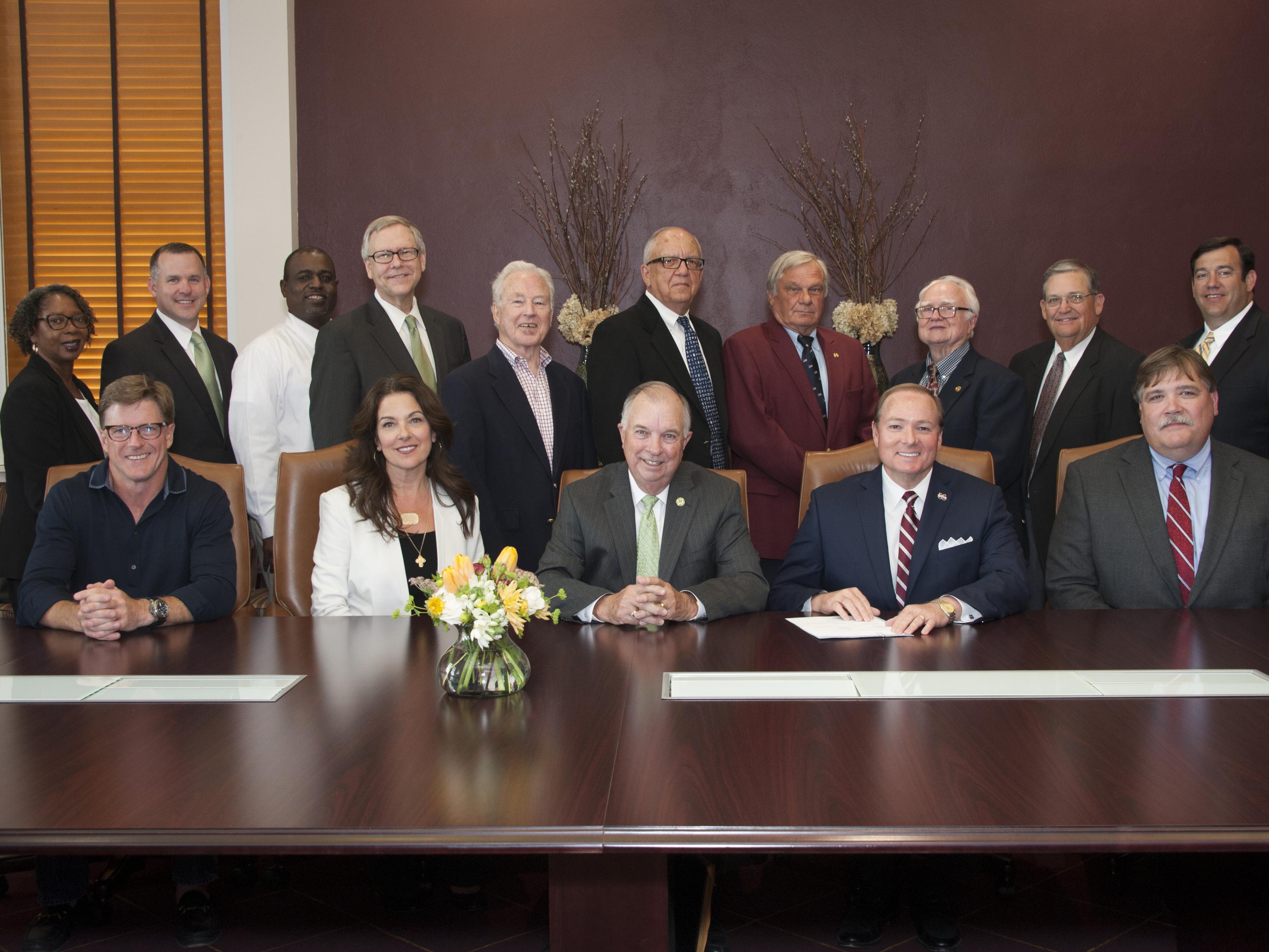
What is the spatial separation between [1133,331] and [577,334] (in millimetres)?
3003

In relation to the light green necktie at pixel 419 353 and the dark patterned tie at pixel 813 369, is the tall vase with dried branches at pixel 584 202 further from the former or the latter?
the dark patterned tie at pixel 813 369

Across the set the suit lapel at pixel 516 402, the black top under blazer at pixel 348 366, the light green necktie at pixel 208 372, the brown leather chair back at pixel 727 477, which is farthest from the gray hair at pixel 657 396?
the light green necktie at pixel 208 372

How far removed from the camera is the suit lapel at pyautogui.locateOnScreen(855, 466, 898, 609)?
9.08ft

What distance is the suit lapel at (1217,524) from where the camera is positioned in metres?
2.77

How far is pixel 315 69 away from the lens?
5176 millimetres

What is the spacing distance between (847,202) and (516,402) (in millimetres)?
2583

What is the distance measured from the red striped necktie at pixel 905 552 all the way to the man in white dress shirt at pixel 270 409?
222 cm

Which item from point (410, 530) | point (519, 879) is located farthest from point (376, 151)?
point (519, 879)

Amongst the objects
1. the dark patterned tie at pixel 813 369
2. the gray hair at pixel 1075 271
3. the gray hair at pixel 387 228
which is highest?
the gray hair at pixel 387 228

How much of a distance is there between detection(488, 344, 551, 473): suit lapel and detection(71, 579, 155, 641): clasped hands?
1.42 metres

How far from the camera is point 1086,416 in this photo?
382 centimetres

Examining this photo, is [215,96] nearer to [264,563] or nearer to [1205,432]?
[264,563]

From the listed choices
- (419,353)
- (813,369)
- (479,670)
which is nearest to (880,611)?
(479,670)

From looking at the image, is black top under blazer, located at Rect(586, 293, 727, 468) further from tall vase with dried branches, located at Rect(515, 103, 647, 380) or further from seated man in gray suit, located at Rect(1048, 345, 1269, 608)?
tall vase with dried branches, located at Rect(515, 103, 647, 380)
